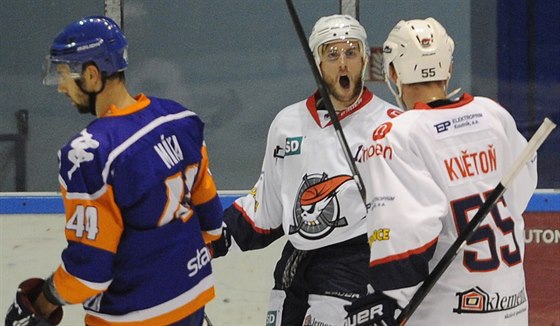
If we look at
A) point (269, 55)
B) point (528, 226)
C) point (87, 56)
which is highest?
point (87, 56)

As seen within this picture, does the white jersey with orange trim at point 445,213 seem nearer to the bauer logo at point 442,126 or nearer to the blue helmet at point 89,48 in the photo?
the bauer logo at point 442,126

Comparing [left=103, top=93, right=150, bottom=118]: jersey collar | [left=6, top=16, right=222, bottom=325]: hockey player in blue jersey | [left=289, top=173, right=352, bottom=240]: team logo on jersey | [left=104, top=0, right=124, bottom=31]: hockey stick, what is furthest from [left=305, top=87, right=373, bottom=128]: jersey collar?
[left=104, top=0, right=124, bottom=31]: hockey stick

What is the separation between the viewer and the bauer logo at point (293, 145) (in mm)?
2801

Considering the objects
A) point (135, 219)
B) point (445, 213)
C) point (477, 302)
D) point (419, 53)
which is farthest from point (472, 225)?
point (135, 219)

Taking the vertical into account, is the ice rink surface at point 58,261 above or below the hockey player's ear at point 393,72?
below

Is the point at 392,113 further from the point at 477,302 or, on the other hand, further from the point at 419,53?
the point at 477,302

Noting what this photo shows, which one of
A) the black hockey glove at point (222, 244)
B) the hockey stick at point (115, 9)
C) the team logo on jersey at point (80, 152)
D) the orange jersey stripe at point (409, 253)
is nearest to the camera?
the orange jersey stripe at point (409, 253)

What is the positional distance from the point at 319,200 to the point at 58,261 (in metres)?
1.24

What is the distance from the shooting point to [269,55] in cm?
394

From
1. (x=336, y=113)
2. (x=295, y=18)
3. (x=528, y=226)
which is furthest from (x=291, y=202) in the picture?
(x=528, y=226)

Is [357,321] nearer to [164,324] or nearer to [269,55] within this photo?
[164,324]

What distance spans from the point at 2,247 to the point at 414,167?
78.2 inches

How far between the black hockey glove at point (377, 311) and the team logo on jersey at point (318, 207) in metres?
0.64

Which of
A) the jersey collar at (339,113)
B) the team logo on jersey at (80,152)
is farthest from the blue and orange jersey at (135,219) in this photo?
the jersey collar at (339,113)
